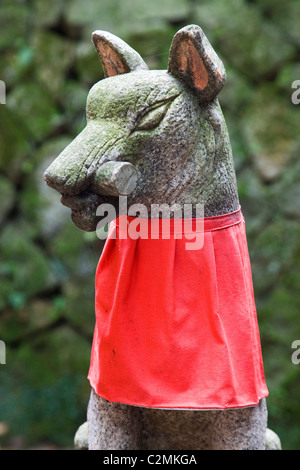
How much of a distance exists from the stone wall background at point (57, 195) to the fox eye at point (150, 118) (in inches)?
39.5

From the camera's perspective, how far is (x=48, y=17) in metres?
2.03

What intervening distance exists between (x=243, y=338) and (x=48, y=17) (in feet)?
5.00

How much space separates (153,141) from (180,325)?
0.29 meters

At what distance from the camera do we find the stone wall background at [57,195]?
192cm

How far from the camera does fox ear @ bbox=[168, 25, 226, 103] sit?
848mm

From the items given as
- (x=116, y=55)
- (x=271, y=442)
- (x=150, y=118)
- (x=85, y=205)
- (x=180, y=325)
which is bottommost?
(x=271, y=442)

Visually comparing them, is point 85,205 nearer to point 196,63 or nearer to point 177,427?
point 196,63

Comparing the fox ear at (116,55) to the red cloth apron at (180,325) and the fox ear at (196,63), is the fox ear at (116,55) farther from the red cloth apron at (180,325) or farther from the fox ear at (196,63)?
the red cloth apron at (180,325)

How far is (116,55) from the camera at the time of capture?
952 millimetres

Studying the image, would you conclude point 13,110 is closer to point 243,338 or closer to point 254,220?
point 254,220

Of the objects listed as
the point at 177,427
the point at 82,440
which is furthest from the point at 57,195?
the point at 177,427

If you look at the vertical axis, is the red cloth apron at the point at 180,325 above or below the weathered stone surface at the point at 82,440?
above

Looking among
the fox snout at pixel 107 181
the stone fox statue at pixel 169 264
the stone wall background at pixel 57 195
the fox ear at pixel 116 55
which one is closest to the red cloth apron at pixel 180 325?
the stone fox statue at pixel 169 264

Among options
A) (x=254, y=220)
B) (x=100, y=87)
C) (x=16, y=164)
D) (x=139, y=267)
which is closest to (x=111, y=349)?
(x=139, y=267)
